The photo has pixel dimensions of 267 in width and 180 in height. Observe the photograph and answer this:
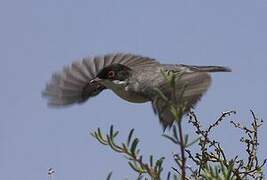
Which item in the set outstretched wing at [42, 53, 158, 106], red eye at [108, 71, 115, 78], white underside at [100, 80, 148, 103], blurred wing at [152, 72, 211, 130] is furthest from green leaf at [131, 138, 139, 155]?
outstretched wing at [42, 53, 158, 106]

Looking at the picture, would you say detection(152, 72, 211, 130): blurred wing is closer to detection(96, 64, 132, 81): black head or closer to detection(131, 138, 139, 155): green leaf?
detection(131, 138, 139, 155): green leaf

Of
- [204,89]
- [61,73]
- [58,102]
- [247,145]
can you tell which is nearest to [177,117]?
[204,89]

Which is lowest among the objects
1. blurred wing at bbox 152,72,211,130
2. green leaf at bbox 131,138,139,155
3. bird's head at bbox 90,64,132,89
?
green leaf at bbox 131,138,139,155

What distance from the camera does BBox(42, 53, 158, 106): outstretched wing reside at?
201 inches

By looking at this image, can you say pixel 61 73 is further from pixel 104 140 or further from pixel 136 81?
pixel 104 140

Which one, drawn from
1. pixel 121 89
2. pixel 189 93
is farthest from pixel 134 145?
pixel 121 89

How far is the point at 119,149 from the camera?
238 cm

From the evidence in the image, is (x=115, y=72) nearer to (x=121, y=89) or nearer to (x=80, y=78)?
(x=121, y=89)

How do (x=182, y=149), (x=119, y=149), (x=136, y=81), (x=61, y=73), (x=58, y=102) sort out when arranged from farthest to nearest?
(x=61, y=73) → (x=58, y=102) → (x=136, y=81) → (x=119, y=149) → (x=182, y=149)

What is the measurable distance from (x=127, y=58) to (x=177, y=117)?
3.52 meters

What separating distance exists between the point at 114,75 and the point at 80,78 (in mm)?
777

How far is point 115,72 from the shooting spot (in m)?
4.75

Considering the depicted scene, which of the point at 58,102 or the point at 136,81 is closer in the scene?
the point at 136,81

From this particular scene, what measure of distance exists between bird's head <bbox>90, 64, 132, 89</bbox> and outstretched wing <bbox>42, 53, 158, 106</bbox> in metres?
0.15
